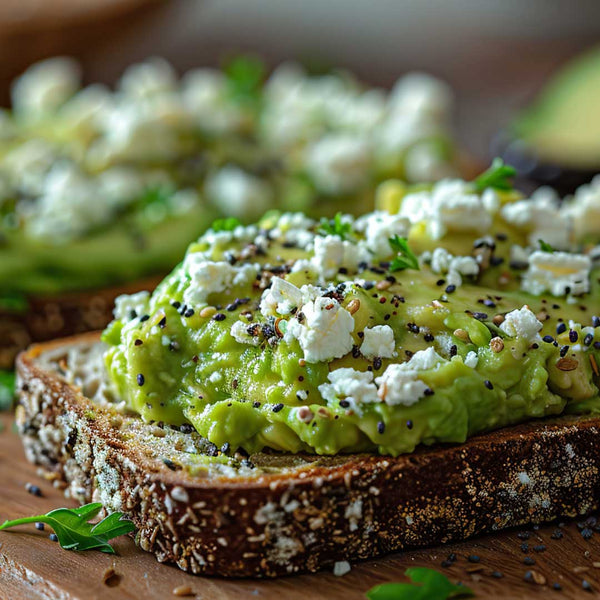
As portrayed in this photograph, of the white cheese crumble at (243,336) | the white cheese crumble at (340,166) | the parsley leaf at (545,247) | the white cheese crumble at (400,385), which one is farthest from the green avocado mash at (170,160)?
the white cheese crumble at (400,385)

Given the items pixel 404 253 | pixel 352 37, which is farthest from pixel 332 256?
Result: pixel 352 37

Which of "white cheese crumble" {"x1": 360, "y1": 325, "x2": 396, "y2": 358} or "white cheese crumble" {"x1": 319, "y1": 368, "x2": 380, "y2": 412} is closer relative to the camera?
"white cheese crumble" {"x1": 319, "y1": 368, "x2": 380, "y2": 412}

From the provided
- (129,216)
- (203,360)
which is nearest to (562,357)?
(203,360)

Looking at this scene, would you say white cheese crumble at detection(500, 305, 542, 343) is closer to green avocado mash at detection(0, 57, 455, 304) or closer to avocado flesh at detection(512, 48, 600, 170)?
green avocado mash at detection(0, 57, 455, 304)

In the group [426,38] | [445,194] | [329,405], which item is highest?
[445,194]

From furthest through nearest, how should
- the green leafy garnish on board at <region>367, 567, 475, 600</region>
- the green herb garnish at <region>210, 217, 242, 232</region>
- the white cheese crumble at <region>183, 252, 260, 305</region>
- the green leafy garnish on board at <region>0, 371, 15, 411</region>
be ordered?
the green leafy garnish on board at <region>0, 371, 15, 411</region> → the green herb garnish at <region>210, 217, 242, 232</region> → the white cheese crumble at <region>183, 252, 260, 305</region> → the green leafy garnish on board at <region>367, 567, 475, 600</region>

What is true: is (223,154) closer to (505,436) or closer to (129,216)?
(129,216)

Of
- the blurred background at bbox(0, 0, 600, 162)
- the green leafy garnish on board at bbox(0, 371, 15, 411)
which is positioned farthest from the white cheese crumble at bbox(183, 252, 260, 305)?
the blurred background at bbox(0, 0, 600, 162)
